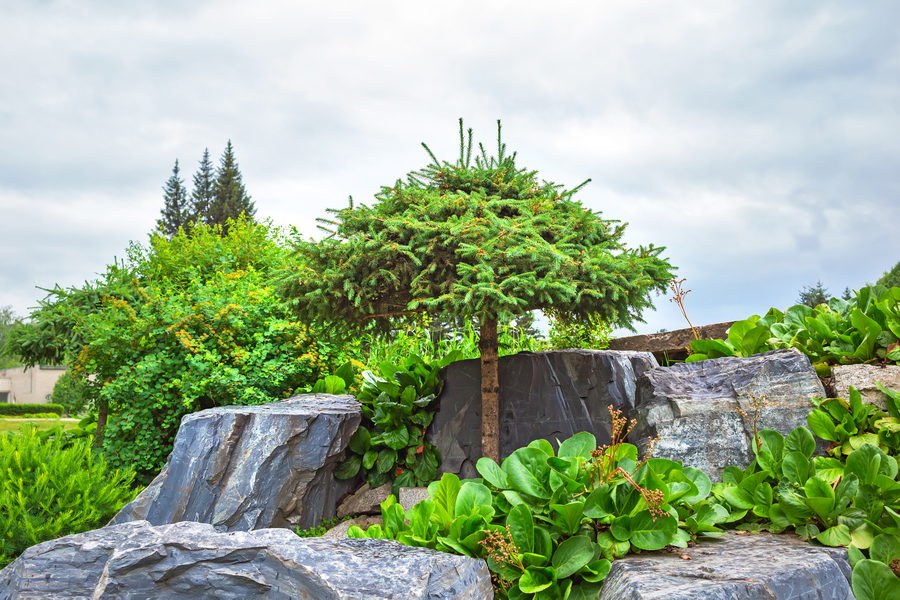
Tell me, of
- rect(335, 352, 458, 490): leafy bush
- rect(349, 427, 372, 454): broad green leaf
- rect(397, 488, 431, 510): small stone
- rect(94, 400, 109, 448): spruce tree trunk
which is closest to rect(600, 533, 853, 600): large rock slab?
rect(397, 488, 431, 510): small stone

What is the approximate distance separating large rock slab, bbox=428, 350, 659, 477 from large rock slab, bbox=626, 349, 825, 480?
3.23 feet

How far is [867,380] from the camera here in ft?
12.4

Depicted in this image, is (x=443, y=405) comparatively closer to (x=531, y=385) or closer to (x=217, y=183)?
(x=531, y=385)

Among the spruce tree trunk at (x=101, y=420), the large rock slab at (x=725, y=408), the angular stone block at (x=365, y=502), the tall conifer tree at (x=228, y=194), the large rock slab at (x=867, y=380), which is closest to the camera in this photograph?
the large rock slab at (x=725, y=408)

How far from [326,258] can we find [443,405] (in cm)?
178

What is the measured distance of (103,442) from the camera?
7461 millimetres

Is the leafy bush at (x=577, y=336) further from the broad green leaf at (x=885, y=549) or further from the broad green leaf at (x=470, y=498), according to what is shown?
the broad green leaf at (x=885, y=549)

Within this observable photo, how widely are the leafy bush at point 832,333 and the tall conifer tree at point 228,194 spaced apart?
3491cm

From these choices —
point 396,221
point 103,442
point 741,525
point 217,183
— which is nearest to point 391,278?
point 396,221

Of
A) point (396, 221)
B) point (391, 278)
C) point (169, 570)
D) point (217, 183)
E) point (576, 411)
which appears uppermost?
point (217, 183)

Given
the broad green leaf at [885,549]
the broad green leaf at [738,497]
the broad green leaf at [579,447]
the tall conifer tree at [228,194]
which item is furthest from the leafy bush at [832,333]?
the tall conifer tree at [228,194]

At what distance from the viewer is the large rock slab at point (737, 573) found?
237 cm

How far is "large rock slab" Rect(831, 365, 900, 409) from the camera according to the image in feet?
12.2

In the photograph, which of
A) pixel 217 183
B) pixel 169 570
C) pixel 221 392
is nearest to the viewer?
pixel 169 570
